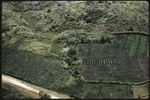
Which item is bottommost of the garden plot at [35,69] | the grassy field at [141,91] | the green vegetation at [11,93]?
the green vegetation at [11,93]

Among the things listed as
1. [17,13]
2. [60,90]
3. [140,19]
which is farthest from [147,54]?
[17,13]

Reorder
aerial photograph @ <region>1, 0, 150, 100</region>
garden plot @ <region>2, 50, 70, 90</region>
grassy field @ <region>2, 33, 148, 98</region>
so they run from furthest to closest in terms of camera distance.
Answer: garden plot @ <region>2, 50, 70, 90</region> < aerial photograph @ <region>1, 0, 150, 100</region> < grassy field @ <region>2, 33, 148, 98</region>

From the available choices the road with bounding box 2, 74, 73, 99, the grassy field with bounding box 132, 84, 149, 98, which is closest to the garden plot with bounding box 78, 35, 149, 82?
the grassy field with bounding box 132, 84, 149, 98

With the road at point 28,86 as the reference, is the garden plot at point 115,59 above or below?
above

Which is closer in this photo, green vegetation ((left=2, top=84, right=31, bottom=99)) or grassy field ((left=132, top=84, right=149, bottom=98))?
grassy field ((left=132, top=84, right=149, bottom=98))

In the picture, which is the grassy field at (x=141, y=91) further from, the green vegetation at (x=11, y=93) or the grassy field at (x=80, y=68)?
the green vegetation at (x=11, y=93)

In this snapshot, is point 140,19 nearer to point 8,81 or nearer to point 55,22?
point 55,22

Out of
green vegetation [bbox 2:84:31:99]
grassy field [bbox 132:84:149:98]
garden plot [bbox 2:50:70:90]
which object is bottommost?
green vegetation [bbox 2:84:31:99]

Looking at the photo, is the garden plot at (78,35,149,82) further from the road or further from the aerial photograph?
the road

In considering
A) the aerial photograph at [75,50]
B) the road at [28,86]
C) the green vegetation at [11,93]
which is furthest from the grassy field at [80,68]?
the green vegetation at [11,93]

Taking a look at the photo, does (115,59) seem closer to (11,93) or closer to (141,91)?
(141,91)
